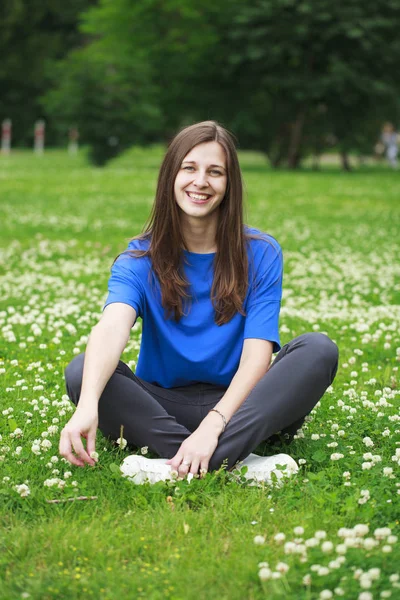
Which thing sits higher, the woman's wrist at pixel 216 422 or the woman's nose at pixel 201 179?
the woman's nose at pixel 201 179

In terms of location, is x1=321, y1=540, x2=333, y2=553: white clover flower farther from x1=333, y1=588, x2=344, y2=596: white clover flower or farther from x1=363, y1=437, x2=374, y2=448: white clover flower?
x1=363, y1=437, x2=374, y2=448: white clover flower

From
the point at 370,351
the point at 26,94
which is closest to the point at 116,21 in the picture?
the point at 26,94

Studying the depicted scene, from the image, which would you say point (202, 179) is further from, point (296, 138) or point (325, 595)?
point (296, 138)

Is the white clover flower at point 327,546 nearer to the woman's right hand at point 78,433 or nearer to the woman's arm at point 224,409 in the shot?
the woman's arm at point 224,409

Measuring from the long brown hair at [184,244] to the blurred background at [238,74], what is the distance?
29.7 meters

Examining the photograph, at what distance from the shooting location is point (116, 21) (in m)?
40.6

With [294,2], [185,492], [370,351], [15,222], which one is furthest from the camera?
[294,2]

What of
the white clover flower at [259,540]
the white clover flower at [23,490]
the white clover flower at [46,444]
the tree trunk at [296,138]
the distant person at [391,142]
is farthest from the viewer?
the distant person at [391,142]

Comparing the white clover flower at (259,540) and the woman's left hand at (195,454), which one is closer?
the white clover flower at (259,540)

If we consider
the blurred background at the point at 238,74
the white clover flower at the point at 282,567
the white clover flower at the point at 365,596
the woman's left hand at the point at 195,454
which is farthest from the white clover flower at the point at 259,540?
the blurred background at the point at 238,74

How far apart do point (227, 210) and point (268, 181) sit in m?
24.8

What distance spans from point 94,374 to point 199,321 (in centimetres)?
77

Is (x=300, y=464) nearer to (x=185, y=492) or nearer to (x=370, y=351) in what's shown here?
(x=185, y=492)

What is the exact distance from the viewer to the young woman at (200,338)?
14.5 feet
